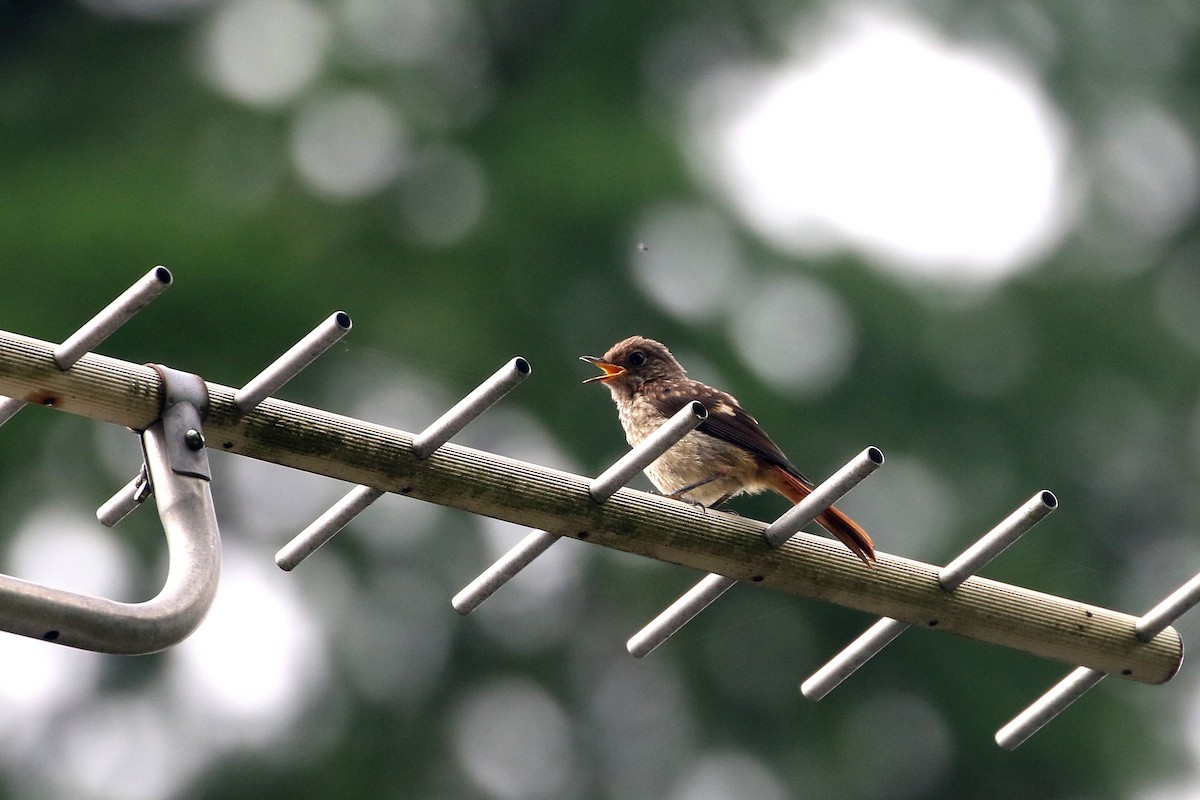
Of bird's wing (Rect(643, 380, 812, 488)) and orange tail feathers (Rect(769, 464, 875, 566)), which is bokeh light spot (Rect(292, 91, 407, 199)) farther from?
orange tail feathers (Rect(769, 464, 875, 566))

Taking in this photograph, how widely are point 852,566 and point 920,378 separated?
11446mm

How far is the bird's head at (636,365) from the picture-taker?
6723 millimetres

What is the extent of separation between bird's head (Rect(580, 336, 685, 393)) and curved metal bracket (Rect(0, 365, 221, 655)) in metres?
3.42

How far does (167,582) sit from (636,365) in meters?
4.13

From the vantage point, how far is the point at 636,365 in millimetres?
6816

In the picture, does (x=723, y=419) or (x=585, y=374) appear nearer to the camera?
(x=723, y=419)

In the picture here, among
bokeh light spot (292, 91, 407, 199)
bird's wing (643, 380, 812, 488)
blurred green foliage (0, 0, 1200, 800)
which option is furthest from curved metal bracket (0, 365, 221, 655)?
bokeh light spot (292, 91, 407, 199)

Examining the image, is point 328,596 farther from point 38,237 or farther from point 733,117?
point 733,117

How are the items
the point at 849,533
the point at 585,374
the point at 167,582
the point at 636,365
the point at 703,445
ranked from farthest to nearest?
1. the point at 585,374
2. the point at 636,365
3. the point at 703,445
4. the point at 849,533
5. the point at 167,582

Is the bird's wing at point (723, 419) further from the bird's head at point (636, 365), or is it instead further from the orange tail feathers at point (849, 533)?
the orange tail feathers at point (849, 533)

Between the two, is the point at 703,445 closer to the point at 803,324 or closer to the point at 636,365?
the point at 636,365

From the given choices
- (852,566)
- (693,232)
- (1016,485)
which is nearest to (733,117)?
(693,232)

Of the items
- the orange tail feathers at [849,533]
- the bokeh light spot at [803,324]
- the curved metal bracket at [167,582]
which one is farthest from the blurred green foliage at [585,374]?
the curved metal bracket at [167,582]

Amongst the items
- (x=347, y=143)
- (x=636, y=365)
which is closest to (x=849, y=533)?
(x=636, y=365)
